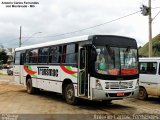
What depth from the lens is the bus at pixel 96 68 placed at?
1436 cm

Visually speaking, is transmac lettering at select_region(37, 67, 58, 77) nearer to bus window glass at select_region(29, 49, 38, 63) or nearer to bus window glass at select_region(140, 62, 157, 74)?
bus window glass at select_region(29, 49, 38, 63)

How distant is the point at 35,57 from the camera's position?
2117 cm

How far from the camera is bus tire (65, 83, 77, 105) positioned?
1583cm

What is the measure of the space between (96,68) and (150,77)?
461cm

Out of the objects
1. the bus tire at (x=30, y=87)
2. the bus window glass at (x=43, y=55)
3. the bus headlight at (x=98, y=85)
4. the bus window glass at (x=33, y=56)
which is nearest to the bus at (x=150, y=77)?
the bus headlight at (x=98, y=85)

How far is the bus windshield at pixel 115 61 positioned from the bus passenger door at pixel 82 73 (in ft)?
2.69

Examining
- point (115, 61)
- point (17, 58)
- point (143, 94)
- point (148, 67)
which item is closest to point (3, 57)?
point (17, 58)

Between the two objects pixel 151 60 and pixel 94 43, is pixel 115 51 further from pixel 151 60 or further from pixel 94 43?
pixel 151 60

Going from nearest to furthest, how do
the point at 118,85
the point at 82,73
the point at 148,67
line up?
1. the point at 118,85
2. the point at 82,73
3. the point at 148,67

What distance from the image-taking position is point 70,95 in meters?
16.1

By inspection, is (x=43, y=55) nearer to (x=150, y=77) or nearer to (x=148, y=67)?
(x=148, y=67)

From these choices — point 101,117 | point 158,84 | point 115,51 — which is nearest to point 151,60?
point 158,84

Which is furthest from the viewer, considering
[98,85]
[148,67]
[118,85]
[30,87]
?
[30,87]

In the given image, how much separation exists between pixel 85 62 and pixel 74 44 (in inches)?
56.0
